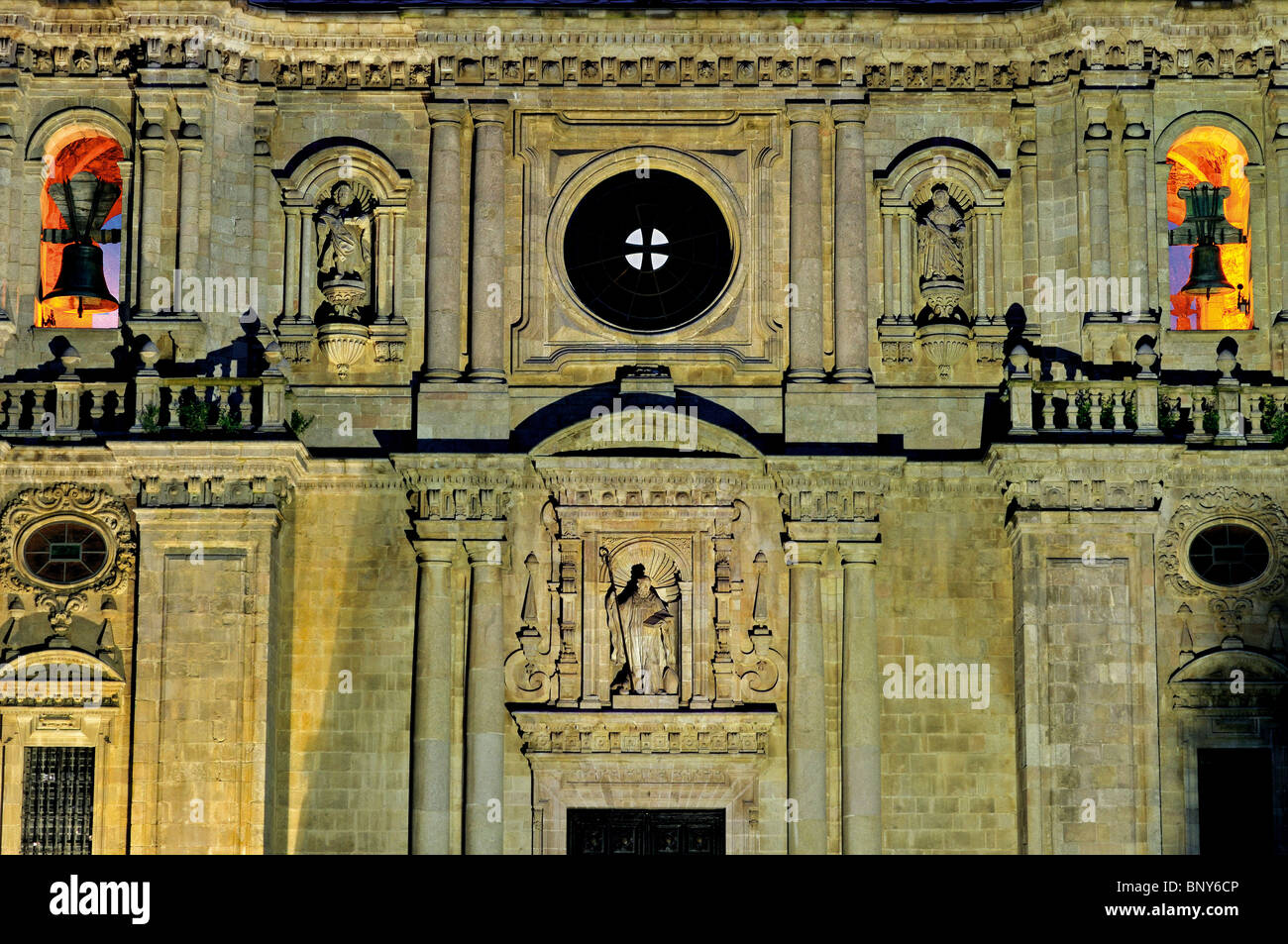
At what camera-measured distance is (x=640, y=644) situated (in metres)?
38.7

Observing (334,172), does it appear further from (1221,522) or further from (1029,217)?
(1221,522)

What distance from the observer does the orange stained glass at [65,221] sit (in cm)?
4050

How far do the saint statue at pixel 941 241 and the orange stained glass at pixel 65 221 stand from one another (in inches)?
434

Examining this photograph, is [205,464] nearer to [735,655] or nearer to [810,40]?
[735,655]

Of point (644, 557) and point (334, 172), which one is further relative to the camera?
point (334, 172)

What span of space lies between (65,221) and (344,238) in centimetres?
390

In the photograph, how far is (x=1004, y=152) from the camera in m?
40.4

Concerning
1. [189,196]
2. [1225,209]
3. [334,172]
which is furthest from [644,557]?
[1225,209]

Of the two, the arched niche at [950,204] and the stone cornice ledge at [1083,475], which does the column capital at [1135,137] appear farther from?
the stone cornice ledge at [1083,475]

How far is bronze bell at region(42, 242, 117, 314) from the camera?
39656mm

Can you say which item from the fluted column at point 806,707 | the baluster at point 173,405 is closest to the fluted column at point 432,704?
the baluster at point 173,405

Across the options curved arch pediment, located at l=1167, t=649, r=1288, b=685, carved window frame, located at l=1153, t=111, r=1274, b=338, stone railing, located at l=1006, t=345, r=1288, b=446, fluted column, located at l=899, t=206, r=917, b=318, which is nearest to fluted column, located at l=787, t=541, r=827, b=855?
stone railing, located at l=1006, t=345, r=1288, b=446

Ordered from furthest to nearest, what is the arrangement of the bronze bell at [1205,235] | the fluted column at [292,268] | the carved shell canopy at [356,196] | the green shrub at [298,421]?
1. the carved shell canopy at [356,196]
2. the fluted column at [292,268]
3. the bronze bell at [1205,235]
4. the green shrub at [298,421]
